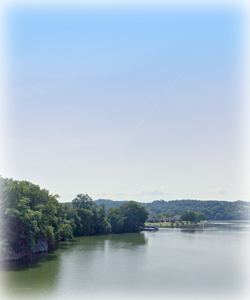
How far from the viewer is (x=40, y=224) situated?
170ft

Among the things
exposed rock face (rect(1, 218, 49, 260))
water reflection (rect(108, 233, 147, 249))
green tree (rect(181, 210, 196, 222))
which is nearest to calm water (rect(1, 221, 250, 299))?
exposed rock face (rect(1, 218, 49, 260))

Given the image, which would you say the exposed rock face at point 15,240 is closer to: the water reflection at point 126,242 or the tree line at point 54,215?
the tree line at point 54,215

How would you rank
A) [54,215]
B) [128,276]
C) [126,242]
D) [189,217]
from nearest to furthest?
[128,276] → [54,215] → [126,242] → [189,217]

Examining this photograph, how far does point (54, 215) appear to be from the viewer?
2393 inches

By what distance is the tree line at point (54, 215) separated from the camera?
4438cm

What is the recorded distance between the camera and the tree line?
44375 millimetres

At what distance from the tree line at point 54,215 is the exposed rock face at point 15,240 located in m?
0.44

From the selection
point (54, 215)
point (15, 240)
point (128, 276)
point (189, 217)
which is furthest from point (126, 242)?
point (189, 217)

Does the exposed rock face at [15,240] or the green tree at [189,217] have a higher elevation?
the exposed rock face at [15,240]

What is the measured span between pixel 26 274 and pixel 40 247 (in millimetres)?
19444

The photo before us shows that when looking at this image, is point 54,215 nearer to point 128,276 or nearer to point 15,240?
point 15,240

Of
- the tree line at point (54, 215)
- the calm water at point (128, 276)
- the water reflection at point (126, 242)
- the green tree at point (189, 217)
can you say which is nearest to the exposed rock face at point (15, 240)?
the tree line at point (54, 215)

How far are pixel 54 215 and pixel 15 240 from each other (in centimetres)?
1521

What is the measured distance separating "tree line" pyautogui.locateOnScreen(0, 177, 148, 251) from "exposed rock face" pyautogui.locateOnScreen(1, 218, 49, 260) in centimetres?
44
